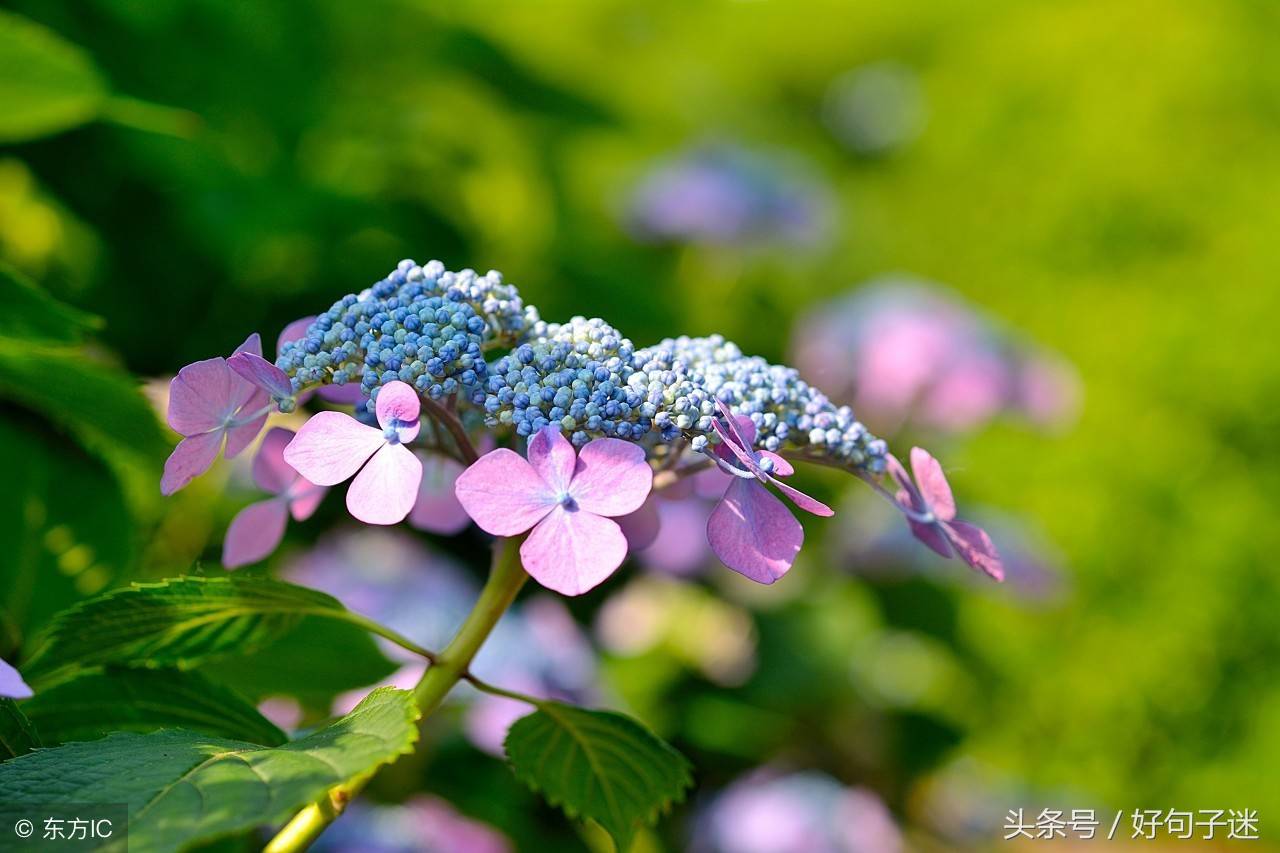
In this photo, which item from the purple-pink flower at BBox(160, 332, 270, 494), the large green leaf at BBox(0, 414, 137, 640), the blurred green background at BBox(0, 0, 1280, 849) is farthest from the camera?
the blurred green background at BBox(0, 0, 1280, 849)

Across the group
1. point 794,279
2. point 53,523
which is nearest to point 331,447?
point 53,523

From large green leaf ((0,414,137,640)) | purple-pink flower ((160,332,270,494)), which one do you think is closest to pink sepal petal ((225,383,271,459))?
purple-pink flower ((160,332,270,494))

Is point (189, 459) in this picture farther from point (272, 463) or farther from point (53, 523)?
point (53, 523)

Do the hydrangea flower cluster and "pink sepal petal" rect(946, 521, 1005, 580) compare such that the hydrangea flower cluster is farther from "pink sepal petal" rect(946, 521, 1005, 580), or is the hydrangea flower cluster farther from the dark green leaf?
the dark green leaf

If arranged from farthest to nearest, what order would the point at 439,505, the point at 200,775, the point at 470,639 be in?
the point at 439,505
the point at 470,639
the point at 200,775

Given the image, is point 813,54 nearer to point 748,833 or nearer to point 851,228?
point 851,228

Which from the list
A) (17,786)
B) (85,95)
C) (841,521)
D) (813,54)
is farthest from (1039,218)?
(17,786)
